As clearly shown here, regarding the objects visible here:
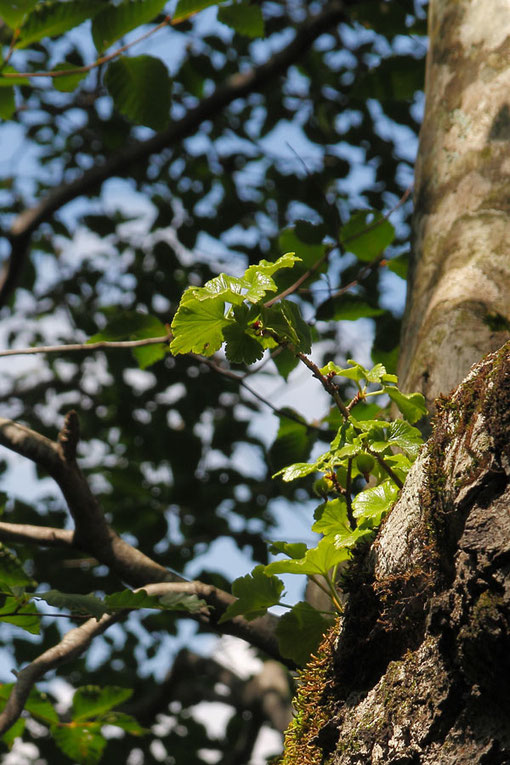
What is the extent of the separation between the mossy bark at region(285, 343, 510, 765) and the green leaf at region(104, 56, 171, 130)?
153 centimetres

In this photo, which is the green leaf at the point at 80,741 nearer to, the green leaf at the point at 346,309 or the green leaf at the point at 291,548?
the green leaf at the point at 291,548

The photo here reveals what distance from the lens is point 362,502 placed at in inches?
43.8

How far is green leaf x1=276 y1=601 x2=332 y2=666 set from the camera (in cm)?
133

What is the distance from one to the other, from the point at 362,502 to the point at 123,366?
3195 millimetres

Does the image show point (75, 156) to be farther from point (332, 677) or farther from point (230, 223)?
point (332, 677)

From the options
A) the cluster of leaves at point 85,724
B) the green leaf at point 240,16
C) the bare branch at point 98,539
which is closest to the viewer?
the bare branch at point 98,539

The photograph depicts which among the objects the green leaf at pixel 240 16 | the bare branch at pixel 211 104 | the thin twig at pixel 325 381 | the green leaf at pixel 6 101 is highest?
the bare branch at pixel 211 104

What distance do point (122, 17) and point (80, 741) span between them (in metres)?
2.06

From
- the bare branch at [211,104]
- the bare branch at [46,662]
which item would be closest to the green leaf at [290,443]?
the bare branch at [46,662]

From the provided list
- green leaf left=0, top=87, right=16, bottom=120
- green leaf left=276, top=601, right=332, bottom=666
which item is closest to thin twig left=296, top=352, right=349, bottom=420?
green leaf left=276, top=601, right=332, bottom=666

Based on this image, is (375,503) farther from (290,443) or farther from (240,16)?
(240,16)

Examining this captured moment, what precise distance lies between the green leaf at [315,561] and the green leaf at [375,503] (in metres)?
0.08

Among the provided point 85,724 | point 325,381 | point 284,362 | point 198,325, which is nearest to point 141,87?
point 284,362

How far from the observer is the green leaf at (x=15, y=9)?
6.08ft
